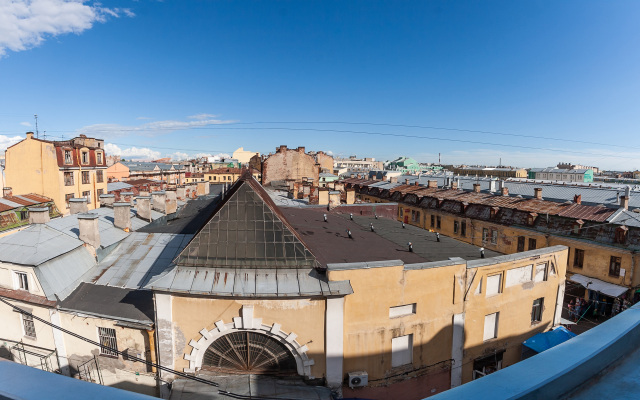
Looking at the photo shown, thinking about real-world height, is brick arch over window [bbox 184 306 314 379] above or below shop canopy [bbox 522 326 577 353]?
above

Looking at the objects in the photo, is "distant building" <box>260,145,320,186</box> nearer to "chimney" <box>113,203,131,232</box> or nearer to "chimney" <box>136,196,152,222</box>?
"chimney" <box>136,196,152,222</box>

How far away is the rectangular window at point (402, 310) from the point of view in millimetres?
11383

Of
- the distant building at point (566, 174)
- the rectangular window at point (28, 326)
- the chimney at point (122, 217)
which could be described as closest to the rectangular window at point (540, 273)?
the chimney at point (122, 217)

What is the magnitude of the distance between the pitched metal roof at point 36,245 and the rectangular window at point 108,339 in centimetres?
356

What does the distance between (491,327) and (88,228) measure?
17.5 meters

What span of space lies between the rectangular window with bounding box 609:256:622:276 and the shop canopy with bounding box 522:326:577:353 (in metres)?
13.5

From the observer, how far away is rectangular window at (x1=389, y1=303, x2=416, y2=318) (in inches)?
448

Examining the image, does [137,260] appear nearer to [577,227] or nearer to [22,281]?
[22,281]

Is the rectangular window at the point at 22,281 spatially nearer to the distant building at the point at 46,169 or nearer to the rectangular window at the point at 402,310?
the rectangular window at the point at 402,310

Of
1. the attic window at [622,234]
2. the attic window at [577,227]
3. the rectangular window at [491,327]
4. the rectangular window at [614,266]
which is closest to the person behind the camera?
the rectangular window at [491,327]

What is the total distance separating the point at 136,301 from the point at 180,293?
3341 mm

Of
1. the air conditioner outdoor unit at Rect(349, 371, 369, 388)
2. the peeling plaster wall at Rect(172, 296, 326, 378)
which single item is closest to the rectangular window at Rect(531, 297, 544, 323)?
the air conditioner outdoor unit at Rect(349, 371, 369, 388)

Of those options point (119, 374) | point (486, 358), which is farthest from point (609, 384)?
point (119, 374)

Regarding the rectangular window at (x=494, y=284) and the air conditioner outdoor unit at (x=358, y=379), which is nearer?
the air conditioner outdoor unit at (x=358, y=379)
